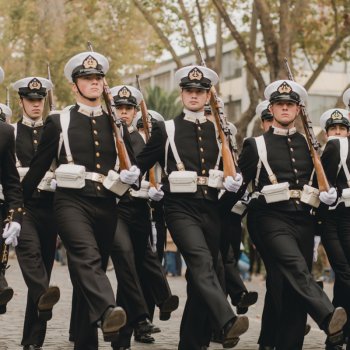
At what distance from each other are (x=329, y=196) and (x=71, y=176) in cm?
220

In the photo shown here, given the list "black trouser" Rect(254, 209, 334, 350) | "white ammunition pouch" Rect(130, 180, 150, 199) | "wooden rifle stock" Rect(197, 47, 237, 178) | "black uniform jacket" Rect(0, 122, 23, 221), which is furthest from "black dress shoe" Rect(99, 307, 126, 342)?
"white ammunition pouch" Rect(130, 180, 150, 199)

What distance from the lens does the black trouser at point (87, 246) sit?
26.8 feet

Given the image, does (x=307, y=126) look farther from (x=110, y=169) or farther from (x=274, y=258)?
(x=110, y=169)

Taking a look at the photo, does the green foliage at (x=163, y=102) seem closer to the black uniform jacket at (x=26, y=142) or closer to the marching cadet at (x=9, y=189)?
the black uniform jacket at (x=26, y=142)

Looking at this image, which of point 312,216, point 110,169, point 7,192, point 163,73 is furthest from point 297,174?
point 163,73

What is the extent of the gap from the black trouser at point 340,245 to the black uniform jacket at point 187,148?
1.43 metres

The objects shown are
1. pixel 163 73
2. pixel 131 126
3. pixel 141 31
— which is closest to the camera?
pixel 131 126

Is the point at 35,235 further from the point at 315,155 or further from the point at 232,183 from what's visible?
the point at 315,155

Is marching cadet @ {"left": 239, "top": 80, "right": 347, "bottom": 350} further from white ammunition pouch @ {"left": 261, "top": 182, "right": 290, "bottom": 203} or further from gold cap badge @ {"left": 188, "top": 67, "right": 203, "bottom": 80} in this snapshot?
gold cap badge @ {"left": 188, "top": 67, "right": 203, "bottom": 80}

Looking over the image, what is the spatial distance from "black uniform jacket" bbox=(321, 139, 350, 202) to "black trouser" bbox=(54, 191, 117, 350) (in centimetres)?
223

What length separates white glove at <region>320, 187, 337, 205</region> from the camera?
30.7ft

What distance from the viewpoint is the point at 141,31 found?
114 feet

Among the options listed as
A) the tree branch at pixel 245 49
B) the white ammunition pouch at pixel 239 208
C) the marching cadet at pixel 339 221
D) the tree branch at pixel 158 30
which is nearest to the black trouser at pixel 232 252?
the white ammunition pouch at pixel 239 208

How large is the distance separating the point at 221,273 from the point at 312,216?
5.03 feet
